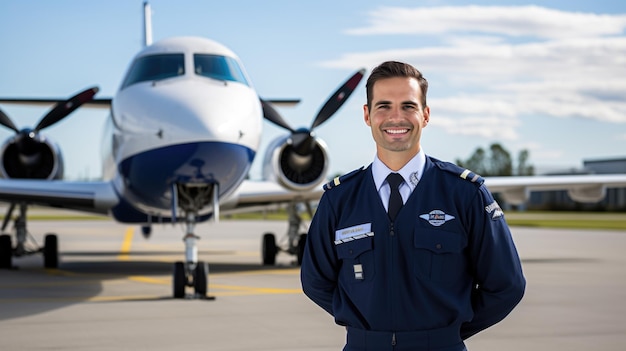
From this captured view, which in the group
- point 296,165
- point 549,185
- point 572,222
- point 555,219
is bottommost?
point 555,219

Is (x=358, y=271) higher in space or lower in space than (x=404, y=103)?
lower

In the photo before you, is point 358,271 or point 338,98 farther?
point 338,98

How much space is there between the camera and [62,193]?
15602 millimetres

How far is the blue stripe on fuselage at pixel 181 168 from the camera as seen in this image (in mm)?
11156

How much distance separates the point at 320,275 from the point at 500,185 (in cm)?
1598

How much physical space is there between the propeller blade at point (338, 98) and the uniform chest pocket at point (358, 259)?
1288cm

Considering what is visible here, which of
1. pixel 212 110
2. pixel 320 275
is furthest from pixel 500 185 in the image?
pixel 320 275

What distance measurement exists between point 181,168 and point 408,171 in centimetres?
842

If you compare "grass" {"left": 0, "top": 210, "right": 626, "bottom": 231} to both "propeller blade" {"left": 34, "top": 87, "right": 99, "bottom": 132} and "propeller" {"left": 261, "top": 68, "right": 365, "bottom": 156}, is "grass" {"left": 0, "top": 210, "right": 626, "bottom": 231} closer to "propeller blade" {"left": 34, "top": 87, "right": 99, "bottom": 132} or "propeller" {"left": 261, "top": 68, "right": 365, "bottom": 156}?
"propeller blade" {"left": 34, "top": 87, "right": 99, "bottom": 132}

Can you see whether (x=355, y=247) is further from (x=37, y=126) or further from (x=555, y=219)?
(x=555, y=219)

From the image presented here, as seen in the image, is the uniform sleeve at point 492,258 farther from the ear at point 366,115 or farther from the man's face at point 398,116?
the ear at point 366,115

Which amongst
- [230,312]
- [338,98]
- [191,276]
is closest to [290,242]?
[338,98]

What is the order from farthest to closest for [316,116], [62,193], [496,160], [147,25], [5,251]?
[496,160] < [147,25] < [5,251] < [316,116] < [62,193]

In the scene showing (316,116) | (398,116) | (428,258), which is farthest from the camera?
(316,116)
